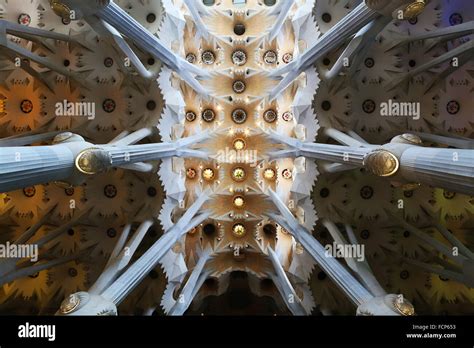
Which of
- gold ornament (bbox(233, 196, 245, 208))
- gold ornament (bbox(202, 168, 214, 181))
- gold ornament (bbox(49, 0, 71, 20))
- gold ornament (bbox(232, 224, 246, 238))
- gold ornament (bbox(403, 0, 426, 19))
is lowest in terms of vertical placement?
gold ornament (bbox(232, 224, 246, 238))

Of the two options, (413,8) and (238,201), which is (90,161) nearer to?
(413,8)

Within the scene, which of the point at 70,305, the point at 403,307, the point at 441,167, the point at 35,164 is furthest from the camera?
the point at 403,307

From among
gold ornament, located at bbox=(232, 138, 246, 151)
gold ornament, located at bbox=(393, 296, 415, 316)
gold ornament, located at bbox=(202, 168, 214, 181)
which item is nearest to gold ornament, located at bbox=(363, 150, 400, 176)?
gold ornament, located at bbox=(393, 296, 415, 316)

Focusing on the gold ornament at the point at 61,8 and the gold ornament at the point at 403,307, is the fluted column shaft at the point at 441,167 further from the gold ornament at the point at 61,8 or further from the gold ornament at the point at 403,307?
the gold ornament at the point at 61,8

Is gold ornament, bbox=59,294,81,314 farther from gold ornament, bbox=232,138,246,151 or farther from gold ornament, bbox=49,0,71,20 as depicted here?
gold ornament, bbox=232,138,246,151

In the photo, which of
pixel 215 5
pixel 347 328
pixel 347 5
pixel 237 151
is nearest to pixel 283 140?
pixel 237 151

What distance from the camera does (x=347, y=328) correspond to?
7793 millimetres

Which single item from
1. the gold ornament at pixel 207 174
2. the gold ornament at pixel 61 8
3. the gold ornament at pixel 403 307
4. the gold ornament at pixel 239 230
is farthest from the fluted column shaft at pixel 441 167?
the gold ornament at pixel 207 174

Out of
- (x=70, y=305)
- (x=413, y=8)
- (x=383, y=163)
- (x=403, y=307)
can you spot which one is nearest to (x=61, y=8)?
(x=70, y=305)

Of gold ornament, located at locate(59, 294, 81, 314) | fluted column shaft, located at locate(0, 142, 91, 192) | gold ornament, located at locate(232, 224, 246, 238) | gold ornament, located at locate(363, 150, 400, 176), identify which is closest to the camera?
fluted column shaft, located at locate(0, 142, 91, 192)

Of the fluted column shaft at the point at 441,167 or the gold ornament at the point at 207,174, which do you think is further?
the gold ornament at the point at 207,174

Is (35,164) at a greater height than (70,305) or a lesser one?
greater

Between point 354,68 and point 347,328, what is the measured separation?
33.8 feet

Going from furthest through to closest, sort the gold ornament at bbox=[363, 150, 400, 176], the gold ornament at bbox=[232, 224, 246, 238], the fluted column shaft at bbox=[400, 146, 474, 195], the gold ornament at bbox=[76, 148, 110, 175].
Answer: the gold ornament at bbox=[232, 224, 246, 238], the gold ornament at bbox=[76, 148, 110, 175], the gold ornament at bbox=[363, 150, 400, 176], the fluted column shaft at bbox=[400, 146, 474, 195]
